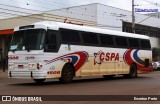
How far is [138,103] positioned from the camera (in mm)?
12461

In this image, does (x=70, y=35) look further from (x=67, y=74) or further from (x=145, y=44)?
(x=145, y=44)

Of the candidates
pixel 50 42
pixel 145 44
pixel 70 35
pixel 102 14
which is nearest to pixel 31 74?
pixel 50 42

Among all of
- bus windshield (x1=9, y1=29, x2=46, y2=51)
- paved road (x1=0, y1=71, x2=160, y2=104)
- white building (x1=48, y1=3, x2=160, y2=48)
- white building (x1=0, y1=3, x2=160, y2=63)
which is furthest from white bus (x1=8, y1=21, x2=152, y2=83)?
white building (x1=48, y1=3, x2=160, y2=48)

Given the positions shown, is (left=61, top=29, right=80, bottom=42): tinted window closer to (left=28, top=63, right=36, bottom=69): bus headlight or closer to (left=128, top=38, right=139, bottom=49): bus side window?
(left=28, top=63, right=36, bottom=69): bus headlight

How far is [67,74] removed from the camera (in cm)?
2066

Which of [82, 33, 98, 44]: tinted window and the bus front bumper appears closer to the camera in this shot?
the bus front bumper

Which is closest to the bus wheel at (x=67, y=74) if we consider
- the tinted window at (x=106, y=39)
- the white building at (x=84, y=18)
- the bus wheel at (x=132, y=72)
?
the tinted window at (x=106, y=39)

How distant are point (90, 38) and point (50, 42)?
4022mm

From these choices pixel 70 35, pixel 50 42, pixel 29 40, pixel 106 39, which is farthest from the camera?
pixel 106 39

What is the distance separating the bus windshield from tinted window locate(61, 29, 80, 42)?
1.51 metres

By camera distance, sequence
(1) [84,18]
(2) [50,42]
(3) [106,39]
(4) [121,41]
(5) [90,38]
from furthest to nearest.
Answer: (1) [84,18] < (4) [121,41] < (3) [106,39] < (5) [90,38] < (2) [50,42]

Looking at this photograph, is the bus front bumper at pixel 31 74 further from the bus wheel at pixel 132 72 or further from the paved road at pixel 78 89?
the bus wheel at pixel 132 72

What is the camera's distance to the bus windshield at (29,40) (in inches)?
755

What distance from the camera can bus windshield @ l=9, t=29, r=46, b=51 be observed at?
755 inches
